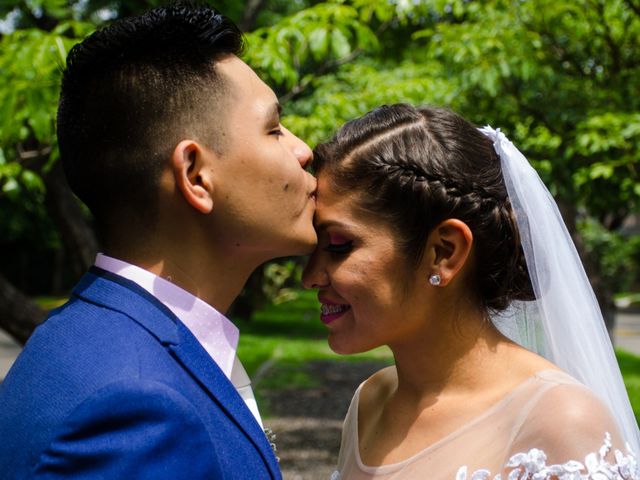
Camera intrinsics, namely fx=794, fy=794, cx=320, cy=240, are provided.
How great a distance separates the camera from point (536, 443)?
75.0 inches

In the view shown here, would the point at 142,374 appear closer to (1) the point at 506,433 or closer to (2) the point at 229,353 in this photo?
(2) the point at 229,353

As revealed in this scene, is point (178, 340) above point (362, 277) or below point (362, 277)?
above

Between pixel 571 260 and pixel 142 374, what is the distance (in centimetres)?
151

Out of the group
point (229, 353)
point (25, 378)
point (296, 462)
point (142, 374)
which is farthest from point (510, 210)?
point (296, 462)

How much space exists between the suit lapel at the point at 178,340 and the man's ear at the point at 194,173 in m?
0.22

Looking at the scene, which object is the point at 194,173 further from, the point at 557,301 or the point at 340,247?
the point at 557,301

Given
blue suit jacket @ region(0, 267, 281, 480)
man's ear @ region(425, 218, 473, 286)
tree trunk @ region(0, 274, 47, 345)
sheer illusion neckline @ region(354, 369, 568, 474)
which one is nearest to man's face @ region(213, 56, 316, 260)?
blue suit jacket @ region(0, 267, 281, 480)

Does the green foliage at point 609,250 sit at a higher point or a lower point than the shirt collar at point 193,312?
lower

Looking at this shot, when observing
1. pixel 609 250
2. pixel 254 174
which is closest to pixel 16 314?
pixel 254 174

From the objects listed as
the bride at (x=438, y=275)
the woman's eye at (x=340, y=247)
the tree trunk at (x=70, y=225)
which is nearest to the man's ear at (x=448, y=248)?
the bride at (x=438, y=275)

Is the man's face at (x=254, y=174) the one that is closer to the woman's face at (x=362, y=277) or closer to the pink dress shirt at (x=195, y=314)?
the pink dress shirt at (x=195, y=314)

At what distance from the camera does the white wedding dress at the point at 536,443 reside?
1.84 m

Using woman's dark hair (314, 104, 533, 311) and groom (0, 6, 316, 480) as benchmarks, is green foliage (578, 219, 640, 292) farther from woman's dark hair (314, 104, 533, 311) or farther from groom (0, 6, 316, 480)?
groom (0, 6, 316, 480)

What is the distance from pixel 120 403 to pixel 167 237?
441mm
